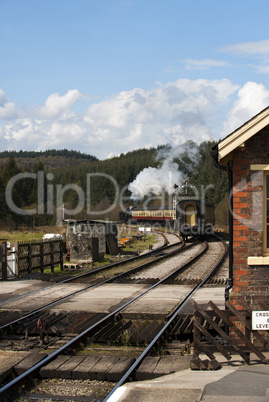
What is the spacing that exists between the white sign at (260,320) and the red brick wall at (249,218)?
78cm


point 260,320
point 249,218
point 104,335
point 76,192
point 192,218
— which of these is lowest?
point 104,335

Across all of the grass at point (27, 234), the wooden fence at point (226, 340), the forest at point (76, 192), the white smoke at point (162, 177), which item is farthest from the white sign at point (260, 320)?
the white smoke at point (162, 177)

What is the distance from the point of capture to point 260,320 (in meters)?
6.41

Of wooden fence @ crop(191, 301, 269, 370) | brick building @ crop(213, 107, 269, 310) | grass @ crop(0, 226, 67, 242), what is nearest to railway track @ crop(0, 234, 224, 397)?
wooden fence @ crop(191, 301, 269, 370)

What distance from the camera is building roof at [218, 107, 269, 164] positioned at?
7.01 metres

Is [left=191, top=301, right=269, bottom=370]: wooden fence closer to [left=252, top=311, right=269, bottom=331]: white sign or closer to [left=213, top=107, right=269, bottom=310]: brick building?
[left=252, top=311, right=269, bottom=331]: white sign

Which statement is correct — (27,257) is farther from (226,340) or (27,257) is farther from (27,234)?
(27,234)

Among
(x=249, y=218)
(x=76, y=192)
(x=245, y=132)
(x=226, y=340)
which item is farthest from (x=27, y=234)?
(x=76, y=192)

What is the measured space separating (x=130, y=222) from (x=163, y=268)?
48173 millimetres

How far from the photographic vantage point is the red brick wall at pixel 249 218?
23.7 ft

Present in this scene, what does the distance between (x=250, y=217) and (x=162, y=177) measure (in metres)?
58.7

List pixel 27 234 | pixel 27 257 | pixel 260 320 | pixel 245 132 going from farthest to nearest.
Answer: pixel 27 234
pixel 27 257
pixel 245 132
pixel 260 320

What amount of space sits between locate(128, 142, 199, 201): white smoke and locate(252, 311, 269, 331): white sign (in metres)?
54.2

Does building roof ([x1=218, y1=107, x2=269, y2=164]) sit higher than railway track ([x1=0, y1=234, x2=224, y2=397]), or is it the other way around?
building roof ([x1=218, y1=107, x2=269, y2=164])
